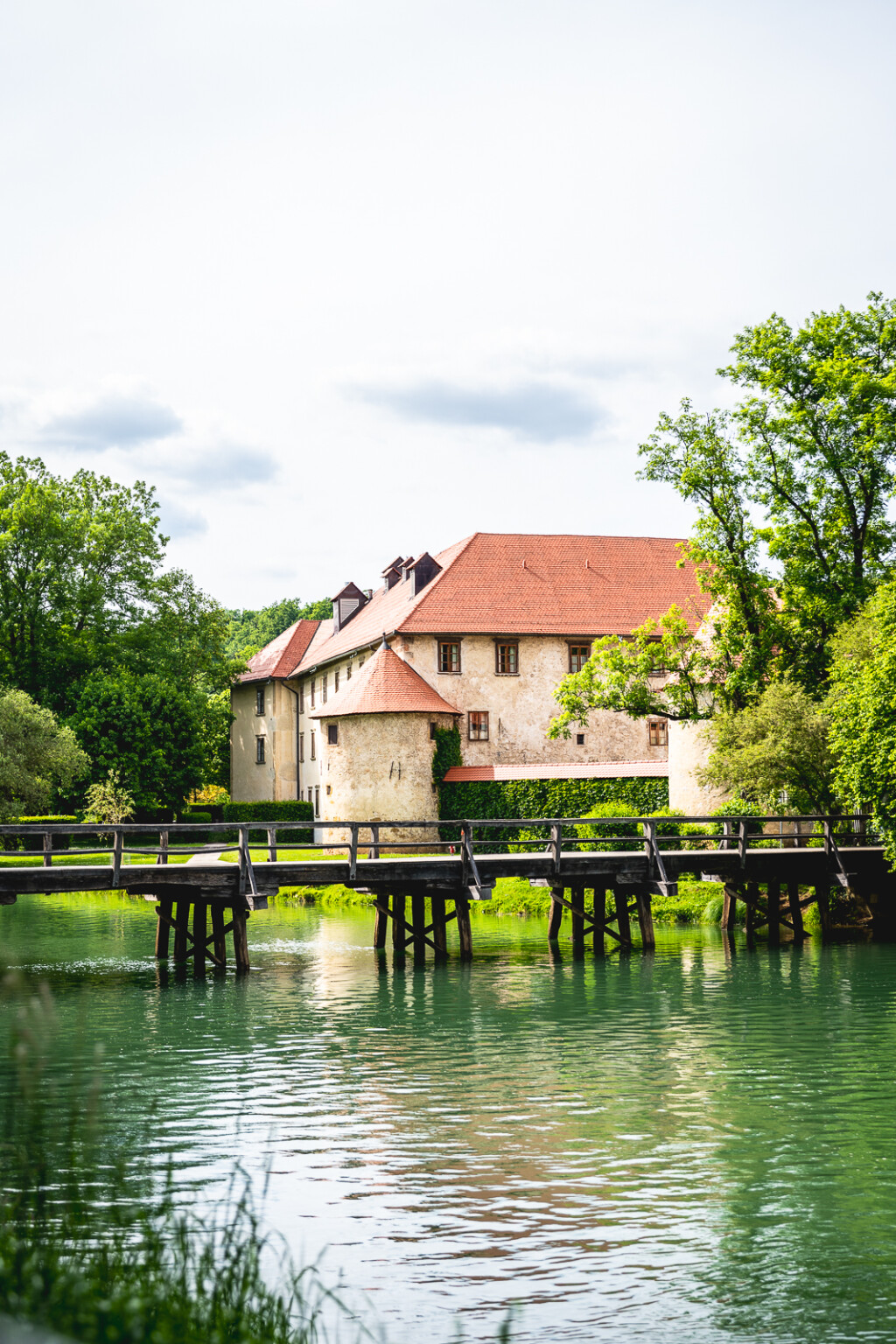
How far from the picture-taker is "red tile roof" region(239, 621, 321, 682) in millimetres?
68000

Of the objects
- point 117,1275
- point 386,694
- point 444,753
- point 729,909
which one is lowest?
point 729,909

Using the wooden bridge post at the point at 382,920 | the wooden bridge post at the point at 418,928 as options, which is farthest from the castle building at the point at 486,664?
the wooden bridge post at the point at 418,928

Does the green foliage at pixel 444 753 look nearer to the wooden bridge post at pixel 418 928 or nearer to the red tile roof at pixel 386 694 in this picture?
the red tile roof at pixel 386 694

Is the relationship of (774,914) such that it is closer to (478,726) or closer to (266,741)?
(478,726)

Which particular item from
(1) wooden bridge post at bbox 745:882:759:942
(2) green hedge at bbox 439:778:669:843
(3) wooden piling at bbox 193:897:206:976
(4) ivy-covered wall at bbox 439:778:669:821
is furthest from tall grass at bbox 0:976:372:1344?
(2) green hedge at bbox 439:778:669:843

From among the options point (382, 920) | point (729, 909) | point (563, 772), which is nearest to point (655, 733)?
point (563, 772)

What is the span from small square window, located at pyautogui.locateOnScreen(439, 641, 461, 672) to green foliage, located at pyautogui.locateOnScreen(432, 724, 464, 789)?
2.76 meters

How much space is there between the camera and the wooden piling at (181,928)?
24562 mm

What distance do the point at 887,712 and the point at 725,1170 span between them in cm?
1570

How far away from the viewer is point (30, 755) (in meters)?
46.9

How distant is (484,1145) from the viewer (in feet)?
36.0

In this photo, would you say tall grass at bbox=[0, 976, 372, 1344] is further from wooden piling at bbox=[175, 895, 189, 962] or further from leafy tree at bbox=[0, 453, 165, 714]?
leafy tree at bbox=[0, 453, 165, 714]

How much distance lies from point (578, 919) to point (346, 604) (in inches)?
1534

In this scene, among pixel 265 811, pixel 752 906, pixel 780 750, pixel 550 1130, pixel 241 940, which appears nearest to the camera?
pixel 550 1130
